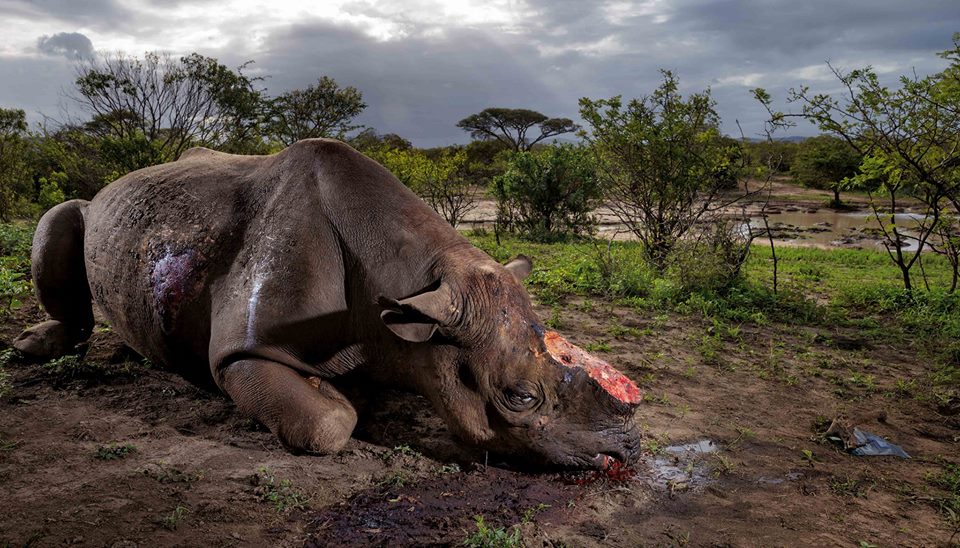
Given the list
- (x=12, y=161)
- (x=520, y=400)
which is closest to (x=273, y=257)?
(x=520, y=400)

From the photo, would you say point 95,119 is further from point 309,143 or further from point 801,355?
point 801,355

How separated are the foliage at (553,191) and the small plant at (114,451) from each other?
1393cm

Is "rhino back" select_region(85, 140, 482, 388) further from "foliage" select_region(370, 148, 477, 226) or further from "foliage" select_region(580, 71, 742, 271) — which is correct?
"foliage" select_region(370, 148, 477, 226)

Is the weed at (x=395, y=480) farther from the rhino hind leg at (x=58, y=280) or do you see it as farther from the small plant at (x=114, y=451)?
the rhino hind leg at (x=58, y=280)

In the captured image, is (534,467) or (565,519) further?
(534,467)

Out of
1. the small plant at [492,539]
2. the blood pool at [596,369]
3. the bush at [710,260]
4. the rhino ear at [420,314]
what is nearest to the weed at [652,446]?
the blood pool at [596,369]

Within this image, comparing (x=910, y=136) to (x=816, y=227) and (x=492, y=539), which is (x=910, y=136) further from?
(x=816, y=227)

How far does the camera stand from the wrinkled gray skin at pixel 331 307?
12.1 ft

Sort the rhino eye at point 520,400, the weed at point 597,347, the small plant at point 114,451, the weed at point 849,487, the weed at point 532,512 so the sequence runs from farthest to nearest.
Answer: the weed at point 597,347, the weed at point 849,487, the small plant at point 114,451, the rhino eye at point 520,400, the weed at point 532,512

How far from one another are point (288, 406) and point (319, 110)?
740 inches

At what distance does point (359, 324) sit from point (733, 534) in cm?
252

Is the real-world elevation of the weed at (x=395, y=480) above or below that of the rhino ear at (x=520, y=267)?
below

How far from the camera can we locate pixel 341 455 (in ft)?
13.3

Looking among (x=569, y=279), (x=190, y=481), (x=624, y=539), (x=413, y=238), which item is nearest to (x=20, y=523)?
(x=190, y=481)
